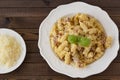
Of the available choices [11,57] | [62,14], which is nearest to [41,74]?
[11,57]

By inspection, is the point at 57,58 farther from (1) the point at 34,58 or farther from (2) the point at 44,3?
(2) the point at 44,3

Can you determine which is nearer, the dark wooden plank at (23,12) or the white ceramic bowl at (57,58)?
the white ceramic bowl at (57,58)

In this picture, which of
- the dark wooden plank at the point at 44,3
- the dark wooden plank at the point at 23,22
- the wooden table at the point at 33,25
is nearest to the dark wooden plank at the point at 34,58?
the wooden table at the point at 33,25

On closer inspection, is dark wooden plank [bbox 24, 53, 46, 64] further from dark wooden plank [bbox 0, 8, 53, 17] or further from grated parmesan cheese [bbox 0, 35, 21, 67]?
dark wooden plank [bbox 0, 8, 53, 17]

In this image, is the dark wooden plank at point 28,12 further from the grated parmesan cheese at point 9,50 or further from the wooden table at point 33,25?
the grated parmesan cheese at point 9,50

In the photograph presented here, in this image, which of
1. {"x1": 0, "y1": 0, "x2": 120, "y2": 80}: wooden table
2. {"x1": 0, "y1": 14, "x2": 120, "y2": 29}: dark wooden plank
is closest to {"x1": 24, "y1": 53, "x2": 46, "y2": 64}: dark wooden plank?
{"x1": 0, "y1": 0, "x2": 120, "y2": 80}: wooden table

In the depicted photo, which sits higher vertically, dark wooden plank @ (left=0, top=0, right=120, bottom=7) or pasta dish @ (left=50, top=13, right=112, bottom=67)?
dark wooden plank @ (left=0, top=0, right=120, bottom=7)

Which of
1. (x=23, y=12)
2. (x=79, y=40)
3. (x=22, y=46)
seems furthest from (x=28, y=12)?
(x=79, y=40)
